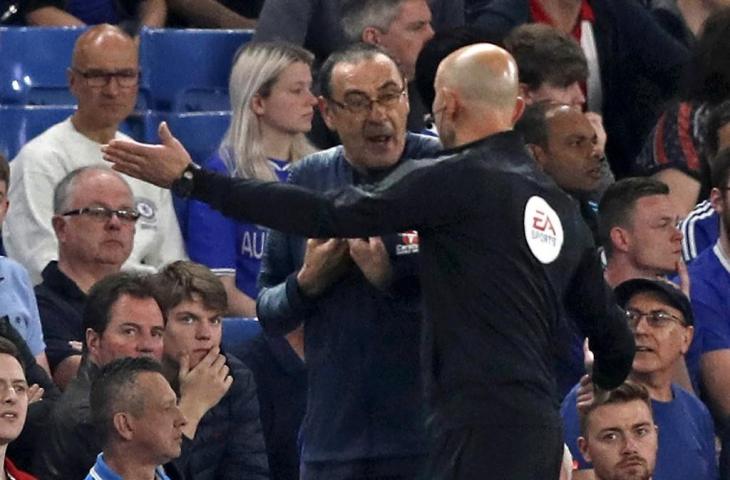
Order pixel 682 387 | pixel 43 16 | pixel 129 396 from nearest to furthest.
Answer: pixel 129 396, pixel 682 387, pixel 43 16

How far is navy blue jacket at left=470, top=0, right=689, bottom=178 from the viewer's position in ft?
29.7

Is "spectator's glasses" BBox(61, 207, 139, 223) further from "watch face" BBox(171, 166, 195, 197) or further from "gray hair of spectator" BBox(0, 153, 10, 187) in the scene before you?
"watch face" BBox(171, 166, 195, 197)

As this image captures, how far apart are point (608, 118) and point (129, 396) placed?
11.9 ft

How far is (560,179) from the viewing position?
7418 mm

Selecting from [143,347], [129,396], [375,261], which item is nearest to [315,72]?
[143,347]

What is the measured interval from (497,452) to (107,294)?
2.15 metres

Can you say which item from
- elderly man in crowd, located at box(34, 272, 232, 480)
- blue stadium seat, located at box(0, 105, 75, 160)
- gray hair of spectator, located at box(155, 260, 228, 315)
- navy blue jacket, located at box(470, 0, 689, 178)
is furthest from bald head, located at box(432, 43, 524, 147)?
navy blue jacket, located at box(470, 0, 689, 178)

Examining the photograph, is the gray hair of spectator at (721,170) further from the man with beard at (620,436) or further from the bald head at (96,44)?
the bald head at (96,44)

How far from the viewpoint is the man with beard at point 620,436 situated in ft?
22.1

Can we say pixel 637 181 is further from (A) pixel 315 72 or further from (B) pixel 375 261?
(B) pixel 375 261

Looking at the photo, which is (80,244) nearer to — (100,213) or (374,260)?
(100,213)

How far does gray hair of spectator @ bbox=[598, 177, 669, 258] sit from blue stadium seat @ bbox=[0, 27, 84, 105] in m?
2.55

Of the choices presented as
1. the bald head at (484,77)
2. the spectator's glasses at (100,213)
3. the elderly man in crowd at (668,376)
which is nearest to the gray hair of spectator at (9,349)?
the spectator's glasses at (100,213)

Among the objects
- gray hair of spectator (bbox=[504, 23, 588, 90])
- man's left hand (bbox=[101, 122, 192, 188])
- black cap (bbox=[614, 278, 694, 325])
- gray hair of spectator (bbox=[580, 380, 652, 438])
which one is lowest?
gray hair of spectator (bbox=[580, 380, 652, 438])
